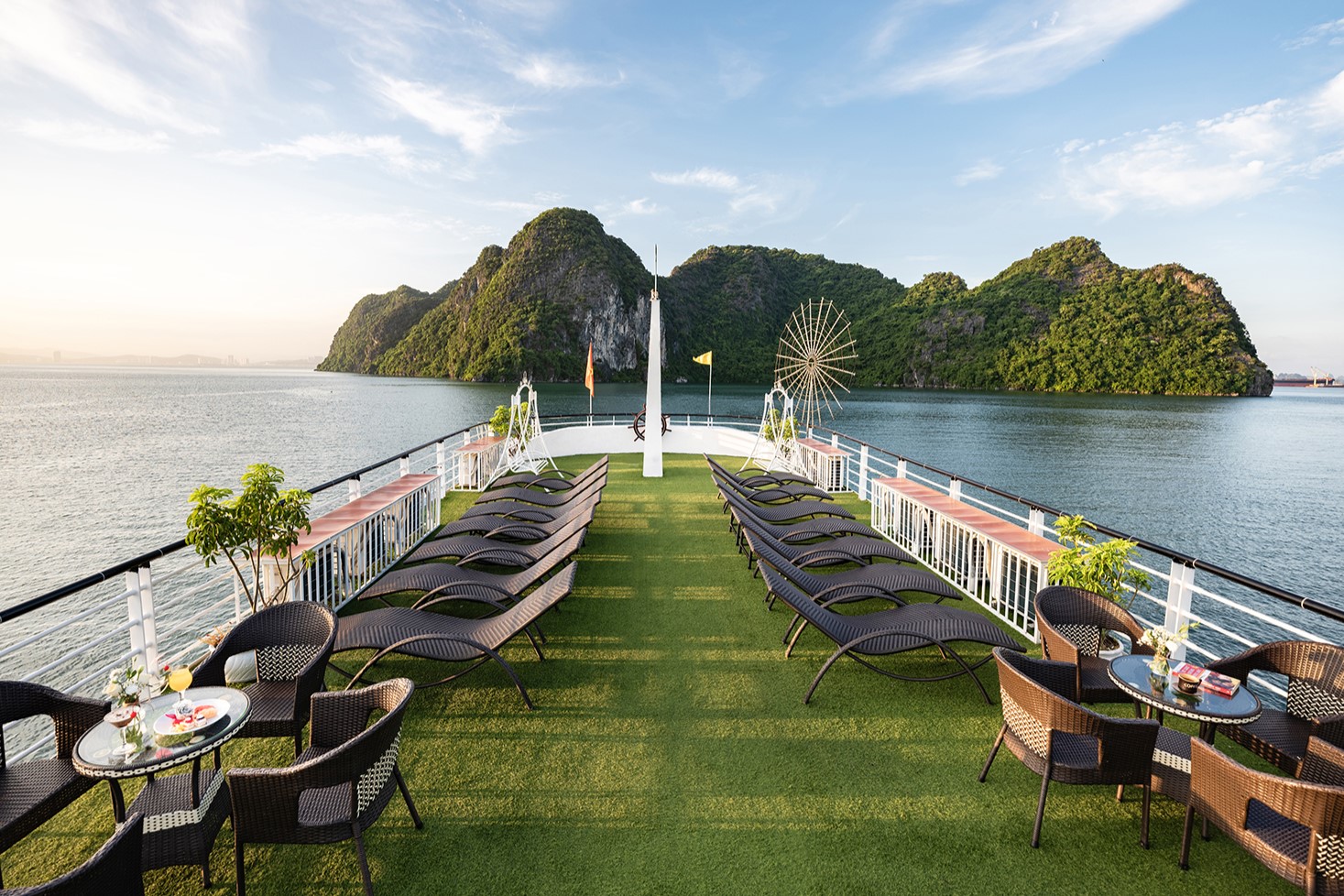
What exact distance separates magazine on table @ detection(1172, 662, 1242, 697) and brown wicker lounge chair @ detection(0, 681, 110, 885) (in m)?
4.30

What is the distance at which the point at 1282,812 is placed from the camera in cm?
179

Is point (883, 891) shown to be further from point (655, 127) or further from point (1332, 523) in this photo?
point (655, 127)

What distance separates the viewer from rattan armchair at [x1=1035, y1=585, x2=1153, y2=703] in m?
3.03

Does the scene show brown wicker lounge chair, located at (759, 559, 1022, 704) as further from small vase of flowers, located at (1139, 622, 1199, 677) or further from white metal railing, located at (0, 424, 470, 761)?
white metal railing, located at (0, 424, 470, 761)

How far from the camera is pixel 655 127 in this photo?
105ft

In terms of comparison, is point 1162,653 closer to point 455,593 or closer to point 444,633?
point 444,633

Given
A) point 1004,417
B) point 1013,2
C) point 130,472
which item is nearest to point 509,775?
point 1013,2

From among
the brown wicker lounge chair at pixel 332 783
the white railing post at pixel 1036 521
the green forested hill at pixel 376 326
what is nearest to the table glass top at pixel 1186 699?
the white railing post at pixel 1036 521

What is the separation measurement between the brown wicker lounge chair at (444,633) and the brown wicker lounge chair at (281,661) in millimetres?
272

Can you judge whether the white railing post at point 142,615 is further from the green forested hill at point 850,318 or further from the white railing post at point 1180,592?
the green forested hill at point 850,318

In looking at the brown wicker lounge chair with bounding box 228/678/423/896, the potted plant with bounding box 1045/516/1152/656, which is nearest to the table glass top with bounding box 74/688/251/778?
the brown wicker lounge chair with bounding box 228/678/423/896

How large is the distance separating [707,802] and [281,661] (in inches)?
92.5

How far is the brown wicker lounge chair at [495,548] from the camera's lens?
16.1 feet

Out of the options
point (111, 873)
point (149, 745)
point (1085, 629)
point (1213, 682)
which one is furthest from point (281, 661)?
point (1085, 629)
